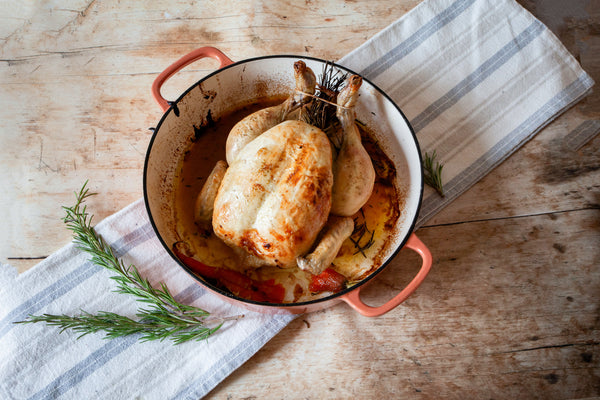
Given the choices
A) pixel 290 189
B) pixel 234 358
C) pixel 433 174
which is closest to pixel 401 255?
pixel 433 174

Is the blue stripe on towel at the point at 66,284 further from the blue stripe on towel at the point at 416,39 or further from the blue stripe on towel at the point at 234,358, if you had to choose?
the blue stripe on towel at the point at 416,39

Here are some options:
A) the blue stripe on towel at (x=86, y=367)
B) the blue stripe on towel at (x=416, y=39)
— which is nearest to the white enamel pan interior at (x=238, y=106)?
the blue stripe on towel at (x=416, y=39)

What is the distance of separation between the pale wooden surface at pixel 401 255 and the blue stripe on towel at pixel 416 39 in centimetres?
15

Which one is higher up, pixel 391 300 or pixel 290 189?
pixel 290 189

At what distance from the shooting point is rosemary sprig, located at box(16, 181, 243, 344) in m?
1.36

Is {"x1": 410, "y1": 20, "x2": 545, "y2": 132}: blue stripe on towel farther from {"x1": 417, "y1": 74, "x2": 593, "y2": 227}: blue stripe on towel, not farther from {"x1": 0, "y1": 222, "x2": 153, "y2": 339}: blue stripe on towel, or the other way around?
{"x1": 0, "y1": 222, "x2": 153, "y2": 339}: blue stripe on towel

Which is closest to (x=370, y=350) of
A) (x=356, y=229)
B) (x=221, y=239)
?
(x=356, y=229)

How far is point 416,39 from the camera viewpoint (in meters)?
1.69

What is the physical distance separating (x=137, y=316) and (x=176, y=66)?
0.83 metres

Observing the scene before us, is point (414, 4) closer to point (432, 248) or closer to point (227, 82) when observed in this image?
point (227, 82)

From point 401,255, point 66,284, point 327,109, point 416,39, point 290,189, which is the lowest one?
point 401,255

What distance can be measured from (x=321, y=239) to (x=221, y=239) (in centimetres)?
33

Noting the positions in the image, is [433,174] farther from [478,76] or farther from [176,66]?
[176,66]

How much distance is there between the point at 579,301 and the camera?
4.99 feet
